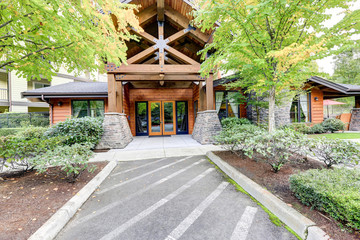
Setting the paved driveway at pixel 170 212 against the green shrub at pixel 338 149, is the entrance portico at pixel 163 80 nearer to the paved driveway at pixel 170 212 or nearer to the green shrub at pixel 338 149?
the paved driveway at pixel 170 212

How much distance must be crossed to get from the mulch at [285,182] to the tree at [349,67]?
21348 millimetres

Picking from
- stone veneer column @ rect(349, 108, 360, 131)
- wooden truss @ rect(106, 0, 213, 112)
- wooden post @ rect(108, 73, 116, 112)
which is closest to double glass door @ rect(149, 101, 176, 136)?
wooden truss @ rect(106, 0, 213, 112)

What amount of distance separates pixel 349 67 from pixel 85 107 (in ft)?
90.7

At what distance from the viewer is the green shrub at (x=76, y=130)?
5.37 meters

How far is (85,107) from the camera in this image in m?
8.99

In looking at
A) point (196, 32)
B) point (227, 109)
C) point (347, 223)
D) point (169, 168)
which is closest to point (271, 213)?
point (347, 223)

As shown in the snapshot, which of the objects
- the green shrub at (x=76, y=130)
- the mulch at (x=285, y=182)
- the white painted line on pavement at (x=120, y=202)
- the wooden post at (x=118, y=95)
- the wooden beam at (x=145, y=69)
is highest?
the wooden beam at (x=145, y=69)

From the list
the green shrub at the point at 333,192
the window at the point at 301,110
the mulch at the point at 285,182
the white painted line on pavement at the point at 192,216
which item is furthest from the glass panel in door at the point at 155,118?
the window at the point at 301,110

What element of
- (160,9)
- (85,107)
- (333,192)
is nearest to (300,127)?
(333,192)

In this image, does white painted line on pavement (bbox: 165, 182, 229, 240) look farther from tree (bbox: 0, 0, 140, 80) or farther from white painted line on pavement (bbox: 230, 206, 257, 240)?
tree (bbox: 0, 0, 140, 80)

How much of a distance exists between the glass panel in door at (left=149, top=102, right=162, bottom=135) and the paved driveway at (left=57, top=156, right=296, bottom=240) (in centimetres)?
637

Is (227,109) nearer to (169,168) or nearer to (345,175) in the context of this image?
(169,168)

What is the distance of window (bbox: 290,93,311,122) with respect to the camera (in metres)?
9.47

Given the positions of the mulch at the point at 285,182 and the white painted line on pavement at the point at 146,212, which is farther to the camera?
the white painted line on pavement at the point at 146,212
